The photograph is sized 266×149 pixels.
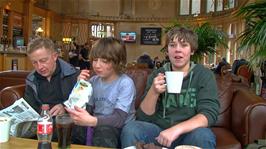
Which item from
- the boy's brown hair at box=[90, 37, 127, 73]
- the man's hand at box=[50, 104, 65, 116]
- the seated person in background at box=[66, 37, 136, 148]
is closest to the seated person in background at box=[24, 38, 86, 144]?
the man's hand at box=[50, 104, 65, 116]

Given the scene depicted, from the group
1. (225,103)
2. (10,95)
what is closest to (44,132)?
(10,95)

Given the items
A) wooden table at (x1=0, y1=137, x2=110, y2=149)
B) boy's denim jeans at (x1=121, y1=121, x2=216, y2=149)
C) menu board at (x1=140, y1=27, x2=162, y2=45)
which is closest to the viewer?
wooden table at (x1=0, y1=137, x2=110, y2=149)

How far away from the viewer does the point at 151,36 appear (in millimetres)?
16062

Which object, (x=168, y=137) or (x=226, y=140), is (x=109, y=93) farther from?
(x=226, y=140)

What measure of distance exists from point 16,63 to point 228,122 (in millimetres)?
8501

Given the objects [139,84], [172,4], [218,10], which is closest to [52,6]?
[172,4]

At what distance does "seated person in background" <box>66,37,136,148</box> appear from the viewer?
6.26ft

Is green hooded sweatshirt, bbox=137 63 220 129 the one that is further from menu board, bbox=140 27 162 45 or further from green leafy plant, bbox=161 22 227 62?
menu board, bbox=140 27 162 45

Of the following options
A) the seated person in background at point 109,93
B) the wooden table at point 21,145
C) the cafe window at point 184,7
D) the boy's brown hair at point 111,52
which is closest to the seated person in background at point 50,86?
the seated person in background at point 109,93

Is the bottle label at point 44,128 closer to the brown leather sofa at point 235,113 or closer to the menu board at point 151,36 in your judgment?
the brown leather sofa at point 235,113

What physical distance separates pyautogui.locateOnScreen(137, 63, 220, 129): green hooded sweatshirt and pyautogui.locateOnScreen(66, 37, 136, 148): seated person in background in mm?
119

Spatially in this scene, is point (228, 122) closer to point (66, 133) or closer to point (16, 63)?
point (66, 133)

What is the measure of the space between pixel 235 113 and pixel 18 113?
1.50 m

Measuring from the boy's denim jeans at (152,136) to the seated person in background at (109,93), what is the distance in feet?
0.36
